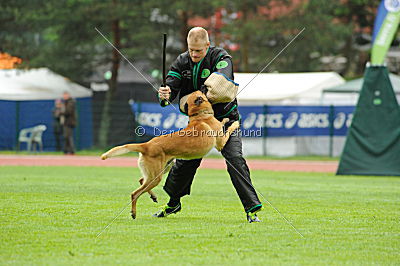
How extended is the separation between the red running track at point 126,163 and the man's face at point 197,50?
1240cm

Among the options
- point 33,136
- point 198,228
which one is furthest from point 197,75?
point 33,136

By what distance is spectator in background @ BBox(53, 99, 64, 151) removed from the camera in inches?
1041

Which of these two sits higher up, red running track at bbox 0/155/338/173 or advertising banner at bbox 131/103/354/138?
advertising banner at bbox 131/103/354/138

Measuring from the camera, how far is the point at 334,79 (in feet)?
92.6

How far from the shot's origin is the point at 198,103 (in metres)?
8.13

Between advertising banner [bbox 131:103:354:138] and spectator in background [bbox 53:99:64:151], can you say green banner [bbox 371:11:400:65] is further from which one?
spectator in background [bbox 53:99:64:151]

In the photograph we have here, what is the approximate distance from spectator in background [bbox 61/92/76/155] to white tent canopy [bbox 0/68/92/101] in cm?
351

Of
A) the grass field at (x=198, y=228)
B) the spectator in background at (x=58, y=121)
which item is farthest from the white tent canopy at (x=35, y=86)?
the grass field at (x=198, y=228)

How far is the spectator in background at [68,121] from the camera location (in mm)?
26188

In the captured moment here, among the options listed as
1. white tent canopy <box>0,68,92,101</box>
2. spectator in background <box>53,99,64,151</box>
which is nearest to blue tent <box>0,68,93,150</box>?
white tent canopy <box>0,68,92,101</box>

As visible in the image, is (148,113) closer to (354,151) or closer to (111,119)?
(111,119)

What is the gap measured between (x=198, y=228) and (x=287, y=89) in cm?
2031

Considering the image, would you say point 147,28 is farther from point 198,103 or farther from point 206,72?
point 198,103

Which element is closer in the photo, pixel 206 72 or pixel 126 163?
pixel 206 72
